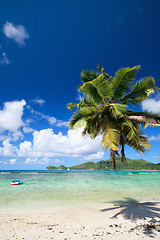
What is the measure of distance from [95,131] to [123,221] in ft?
17.2

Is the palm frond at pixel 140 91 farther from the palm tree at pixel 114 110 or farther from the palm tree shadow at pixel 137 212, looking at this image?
the palm tree shadow at pixel 137 212

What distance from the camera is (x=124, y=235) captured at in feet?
17.0

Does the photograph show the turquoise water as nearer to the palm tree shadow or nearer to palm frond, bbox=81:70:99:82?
the palm tree shadow

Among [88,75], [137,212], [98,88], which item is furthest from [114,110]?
[137,212]

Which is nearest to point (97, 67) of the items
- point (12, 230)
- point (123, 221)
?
point (123, 221)

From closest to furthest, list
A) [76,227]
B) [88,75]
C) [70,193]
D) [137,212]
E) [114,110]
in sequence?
1. [114,110]
2. [88,75]
3. [76,227]
4. [137,212]
5. [70,193]

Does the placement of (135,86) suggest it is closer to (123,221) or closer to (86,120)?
(86,120)

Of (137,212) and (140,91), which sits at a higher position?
(140,91)

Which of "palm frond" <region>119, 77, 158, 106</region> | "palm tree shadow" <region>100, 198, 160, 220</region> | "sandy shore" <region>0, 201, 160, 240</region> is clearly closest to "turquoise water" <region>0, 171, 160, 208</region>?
"palm tree shadow" <region>100, 198, 160, 220</region>

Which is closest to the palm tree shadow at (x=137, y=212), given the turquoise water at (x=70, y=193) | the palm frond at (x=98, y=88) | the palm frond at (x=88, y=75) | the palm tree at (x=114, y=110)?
the turquoise water at (x=70, y=193)

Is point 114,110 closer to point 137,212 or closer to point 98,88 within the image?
point 98,88

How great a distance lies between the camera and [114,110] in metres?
4.57

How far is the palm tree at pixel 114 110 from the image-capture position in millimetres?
4566

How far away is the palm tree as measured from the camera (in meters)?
4.57
